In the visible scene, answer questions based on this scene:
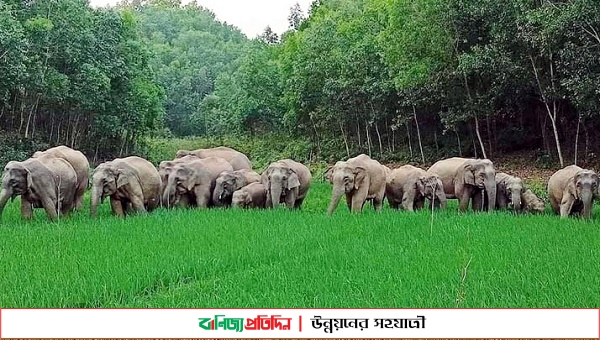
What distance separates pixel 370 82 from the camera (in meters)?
31.2

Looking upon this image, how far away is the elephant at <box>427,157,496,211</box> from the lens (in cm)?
1398

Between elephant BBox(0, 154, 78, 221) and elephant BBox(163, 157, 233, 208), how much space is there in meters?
2.34

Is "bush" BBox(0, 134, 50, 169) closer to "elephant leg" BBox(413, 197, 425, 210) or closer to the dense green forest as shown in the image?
the dense green forest

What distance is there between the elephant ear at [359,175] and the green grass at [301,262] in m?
1.93

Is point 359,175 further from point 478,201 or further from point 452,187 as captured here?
point 478,201

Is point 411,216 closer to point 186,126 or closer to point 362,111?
point 362,111

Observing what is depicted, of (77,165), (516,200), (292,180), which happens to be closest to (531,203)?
(516,200)

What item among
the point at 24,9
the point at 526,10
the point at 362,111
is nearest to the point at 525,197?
the point at 526,10

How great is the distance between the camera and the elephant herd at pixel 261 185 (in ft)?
39.5

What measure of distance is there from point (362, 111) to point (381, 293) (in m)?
29.0

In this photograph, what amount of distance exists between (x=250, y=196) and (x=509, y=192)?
558 centimetres

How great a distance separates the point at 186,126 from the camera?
66.1m

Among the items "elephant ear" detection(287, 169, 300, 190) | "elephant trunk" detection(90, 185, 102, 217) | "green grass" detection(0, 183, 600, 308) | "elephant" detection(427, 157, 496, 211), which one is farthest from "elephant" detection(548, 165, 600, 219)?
"elephant trunk" detection(90, 185, 102, 217)

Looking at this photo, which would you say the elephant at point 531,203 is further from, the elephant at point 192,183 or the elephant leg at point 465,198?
the elephant at point 192,183
